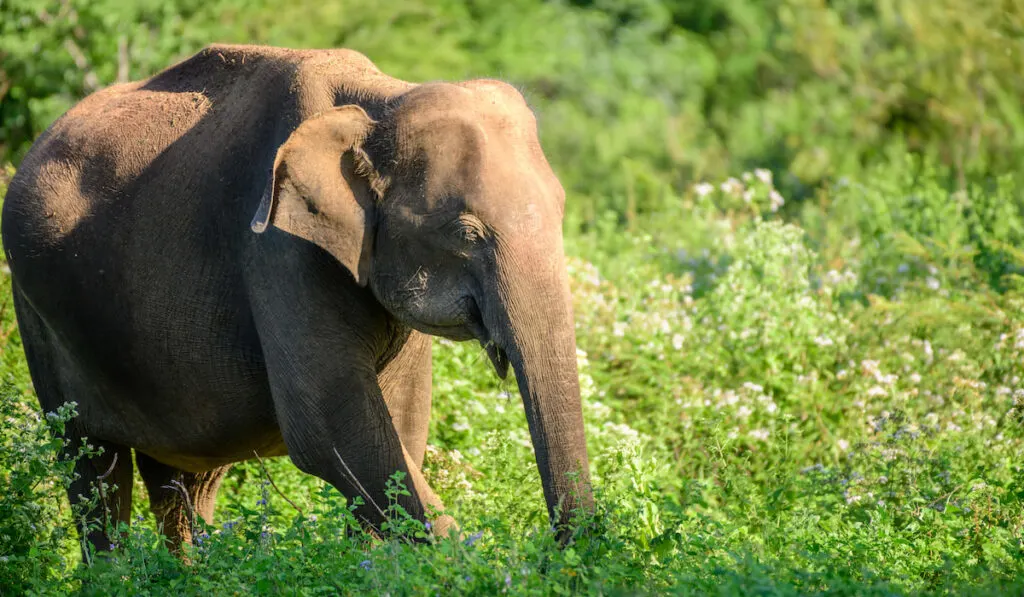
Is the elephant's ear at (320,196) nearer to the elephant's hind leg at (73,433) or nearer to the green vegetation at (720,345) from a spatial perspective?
the green vegetation at (720,345)

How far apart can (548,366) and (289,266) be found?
106cm

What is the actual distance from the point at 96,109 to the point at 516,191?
2218 mm

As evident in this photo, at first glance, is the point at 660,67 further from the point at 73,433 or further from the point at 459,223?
the point at 459,223

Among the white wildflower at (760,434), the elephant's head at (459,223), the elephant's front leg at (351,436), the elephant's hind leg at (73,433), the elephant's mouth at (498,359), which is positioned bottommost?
the white wildflower at (760,434)

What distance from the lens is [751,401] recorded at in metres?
7.54

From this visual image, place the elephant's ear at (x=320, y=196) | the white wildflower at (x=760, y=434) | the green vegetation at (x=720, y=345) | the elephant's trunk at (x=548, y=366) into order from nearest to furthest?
the elephant's trunk at (x=548, y=366), the green vegetation at (x=720, y=345), the elephant's ear at (x=320, y=196), the white wildflower at (x=760, y=434)

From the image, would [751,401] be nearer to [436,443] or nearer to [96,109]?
[436,443]

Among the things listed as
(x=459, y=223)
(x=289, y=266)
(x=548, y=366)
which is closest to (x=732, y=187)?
(x=289, y=266)

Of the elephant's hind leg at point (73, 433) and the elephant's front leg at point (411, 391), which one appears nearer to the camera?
the elephant's front leg at point (411, 391)

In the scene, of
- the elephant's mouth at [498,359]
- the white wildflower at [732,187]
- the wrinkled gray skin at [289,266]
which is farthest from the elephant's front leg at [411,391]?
the white wildflower at [732,187]

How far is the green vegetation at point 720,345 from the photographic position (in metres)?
4.78

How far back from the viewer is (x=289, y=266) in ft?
17.0

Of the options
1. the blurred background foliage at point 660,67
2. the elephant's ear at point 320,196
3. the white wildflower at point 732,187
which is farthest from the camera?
the blurred background foliage at point 660,67

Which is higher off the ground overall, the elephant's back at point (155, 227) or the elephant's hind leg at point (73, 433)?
the elephant's back at point (155, 227)
